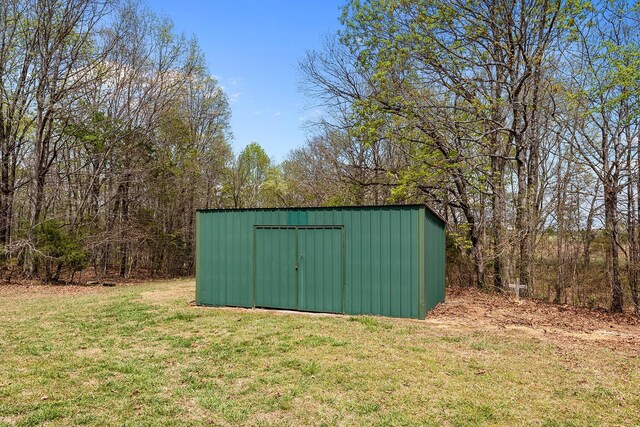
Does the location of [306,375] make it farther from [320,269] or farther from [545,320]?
[545,320]

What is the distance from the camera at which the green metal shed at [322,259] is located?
6.79 metres

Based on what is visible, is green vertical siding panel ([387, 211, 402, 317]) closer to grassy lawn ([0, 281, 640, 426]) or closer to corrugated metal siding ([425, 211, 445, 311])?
grassy lawn ([0, 281, 640, 426])

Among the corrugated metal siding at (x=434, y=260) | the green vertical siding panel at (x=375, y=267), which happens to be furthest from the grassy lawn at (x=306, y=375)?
the corrugated metal siding at (x=434, y=260)

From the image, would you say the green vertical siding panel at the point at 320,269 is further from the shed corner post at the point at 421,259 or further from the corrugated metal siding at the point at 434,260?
the corrugated metal siding at the point at 434,260

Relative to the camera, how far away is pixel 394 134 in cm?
1146

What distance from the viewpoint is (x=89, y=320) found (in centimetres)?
665

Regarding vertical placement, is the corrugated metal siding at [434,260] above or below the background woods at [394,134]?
below

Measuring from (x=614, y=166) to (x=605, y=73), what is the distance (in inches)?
83.4

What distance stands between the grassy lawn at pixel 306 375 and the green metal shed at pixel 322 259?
689mm

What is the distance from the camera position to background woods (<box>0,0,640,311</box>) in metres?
9.48

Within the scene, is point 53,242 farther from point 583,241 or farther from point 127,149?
point 583,241

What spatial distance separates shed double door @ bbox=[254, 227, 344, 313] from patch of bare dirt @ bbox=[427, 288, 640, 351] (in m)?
1.86

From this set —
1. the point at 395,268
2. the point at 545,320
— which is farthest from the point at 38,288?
the point at 545,320

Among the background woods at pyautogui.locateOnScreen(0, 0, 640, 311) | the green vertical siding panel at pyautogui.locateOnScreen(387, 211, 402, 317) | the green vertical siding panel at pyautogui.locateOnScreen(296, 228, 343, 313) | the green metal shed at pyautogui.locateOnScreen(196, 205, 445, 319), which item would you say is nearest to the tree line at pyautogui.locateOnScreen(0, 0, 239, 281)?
the background woods at pyautogui.locateOnScreen(0, 0, 640, 311)
